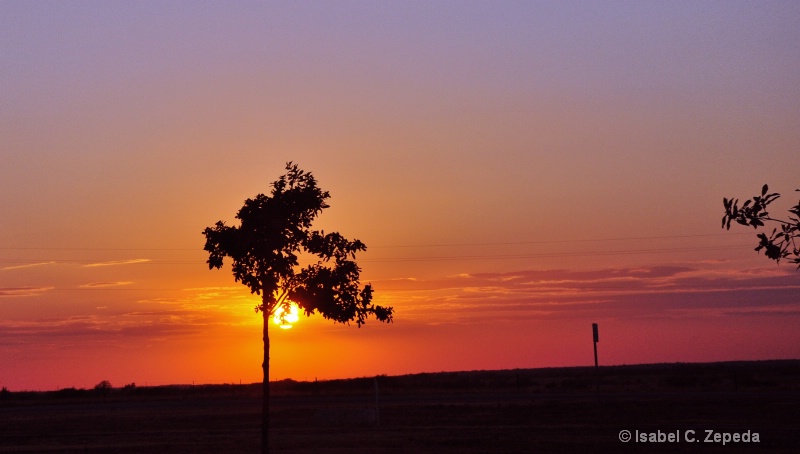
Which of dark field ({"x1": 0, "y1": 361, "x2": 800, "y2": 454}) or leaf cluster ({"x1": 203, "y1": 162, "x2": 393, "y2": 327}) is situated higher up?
leaf cluster ({"x1": 203, "y1": 162, "x2": 393, "y2": 327})

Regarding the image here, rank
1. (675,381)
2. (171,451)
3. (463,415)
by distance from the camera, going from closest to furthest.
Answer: (171,451) < (463,415) < (675,381)

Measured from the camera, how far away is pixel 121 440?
125 feet

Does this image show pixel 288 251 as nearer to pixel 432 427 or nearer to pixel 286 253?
pixel 286 253

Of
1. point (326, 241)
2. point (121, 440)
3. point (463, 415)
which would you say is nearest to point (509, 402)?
point (463, 415)

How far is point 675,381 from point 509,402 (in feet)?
118

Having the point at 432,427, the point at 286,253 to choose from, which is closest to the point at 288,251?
the point at 286,253

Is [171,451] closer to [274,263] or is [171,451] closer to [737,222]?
[274,263]

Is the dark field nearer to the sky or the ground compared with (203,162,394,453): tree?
nearer to the ground

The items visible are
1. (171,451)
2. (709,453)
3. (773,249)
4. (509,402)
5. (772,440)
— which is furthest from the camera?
(509,402)

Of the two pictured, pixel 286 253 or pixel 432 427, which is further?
pixel 432 427

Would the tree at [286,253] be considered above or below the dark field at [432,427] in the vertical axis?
above

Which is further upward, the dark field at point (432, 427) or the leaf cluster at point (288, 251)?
the leaf cluster at point (288, 251)

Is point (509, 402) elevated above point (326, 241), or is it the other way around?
point (326, 241)

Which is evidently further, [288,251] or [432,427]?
[432,427]
